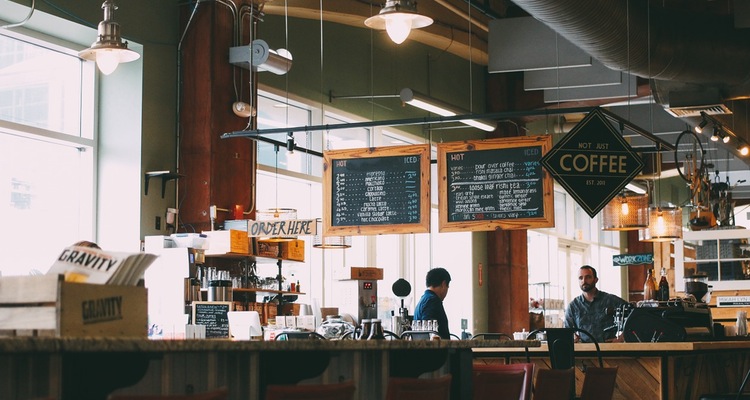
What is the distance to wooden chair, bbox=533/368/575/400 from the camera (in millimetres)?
4637

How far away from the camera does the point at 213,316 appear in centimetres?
784

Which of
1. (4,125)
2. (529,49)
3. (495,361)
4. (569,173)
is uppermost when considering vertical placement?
(529,49)

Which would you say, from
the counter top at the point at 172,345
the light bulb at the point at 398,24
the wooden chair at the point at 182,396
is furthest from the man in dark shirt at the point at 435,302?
the wooden chair at the point at 182,396

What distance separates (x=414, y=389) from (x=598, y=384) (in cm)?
192

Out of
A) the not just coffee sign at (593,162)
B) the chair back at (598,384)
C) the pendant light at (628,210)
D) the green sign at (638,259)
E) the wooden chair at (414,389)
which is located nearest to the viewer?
the wooden chair at (414,389)

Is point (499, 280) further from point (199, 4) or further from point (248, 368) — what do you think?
point (248, 368)

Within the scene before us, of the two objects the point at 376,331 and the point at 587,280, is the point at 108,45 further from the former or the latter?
the point at 587,280

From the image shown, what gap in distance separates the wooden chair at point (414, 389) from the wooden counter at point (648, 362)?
2.48 m

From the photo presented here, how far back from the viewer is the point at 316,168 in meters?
11.3

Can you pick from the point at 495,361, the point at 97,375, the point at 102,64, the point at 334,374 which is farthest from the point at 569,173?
the point at 97,375

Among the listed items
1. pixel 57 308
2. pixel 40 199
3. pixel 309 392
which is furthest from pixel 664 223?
pixel 57 308

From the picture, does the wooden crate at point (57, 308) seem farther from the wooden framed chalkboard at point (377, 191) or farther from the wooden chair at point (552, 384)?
the wooden framed chalkboard at point (377, 191)

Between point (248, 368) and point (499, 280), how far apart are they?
1131 cm

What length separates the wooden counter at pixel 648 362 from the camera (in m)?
5.92
